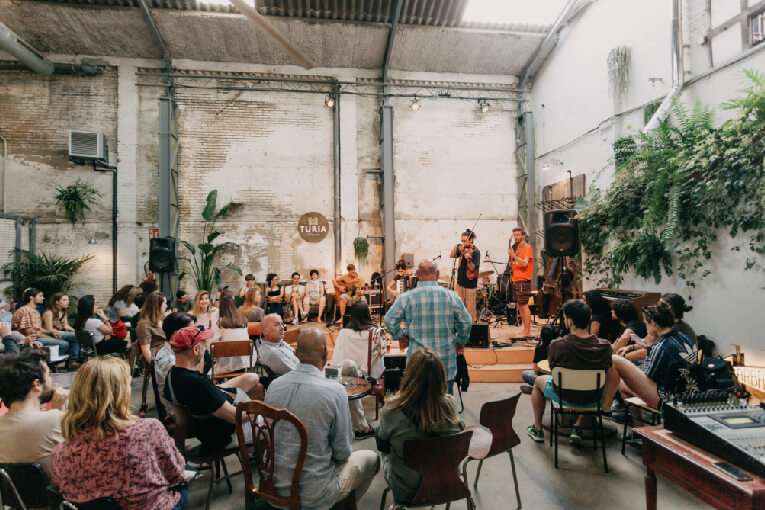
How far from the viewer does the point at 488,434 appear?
110 inches

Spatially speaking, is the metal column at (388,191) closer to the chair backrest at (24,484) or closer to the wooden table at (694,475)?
the wooden table at (694,475)

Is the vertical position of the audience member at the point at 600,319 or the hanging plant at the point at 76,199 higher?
the hanging plant at the point at 76,199

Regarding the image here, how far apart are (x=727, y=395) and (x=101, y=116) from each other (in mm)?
11083

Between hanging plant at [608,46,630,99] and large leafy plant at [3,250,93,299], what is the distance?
36.0ft

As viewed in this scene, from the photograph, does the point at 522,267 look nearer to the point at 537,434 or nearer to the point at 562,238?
the point at 562,238

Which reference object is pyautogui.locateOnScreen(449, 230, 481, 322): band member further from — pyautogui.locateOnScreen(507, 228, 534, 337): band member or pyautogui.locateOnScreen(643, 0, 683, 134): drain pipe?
pyautogui.locateOnScreen(643, 0, 683, 134): drain pipe

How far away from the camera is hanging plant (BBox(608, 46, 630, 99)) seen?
6.72 meters

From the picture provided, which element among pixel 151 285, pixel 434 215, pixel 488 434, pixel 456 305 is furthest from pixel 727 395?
pixel 434 215

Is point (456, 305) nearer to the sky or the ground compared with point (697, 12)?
nearer to the ground

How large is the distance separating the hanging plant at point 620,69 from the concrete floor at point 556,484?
5714 millimetres

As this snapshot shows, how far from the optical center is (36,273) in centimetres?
827

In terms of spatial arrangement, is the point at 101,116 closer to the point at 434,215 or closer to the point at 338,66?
the point at 338,66

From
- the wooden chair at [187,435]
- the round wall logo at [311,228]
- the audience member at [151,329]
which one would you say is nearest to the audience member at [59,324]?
the audience member at [151,329]

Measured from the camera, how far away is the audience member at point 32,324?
5.59 m
